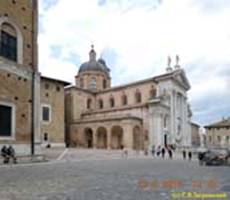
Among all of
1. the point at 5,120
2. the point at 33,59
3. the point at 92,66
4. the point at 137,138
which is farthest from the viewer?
the point at 92,66

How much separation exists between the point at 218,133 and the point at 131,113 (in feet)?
113

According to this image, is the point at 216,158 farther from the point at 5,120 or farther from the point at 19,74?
the point at 19,74

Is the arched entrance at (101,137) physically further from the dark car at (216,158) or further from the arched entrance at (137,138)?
the dark car at (216,158)

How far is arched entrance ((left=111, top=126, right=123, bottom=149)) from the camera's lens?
51.0 m

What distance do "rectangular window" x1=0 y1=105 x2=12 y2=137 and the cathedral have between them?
511 mm

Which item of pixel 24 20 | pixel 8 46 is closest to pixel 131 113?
pixel 24 20

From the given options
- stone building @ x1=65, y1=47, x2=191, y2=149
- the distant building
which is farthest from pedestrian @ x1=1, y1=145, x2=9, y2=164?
the distant building

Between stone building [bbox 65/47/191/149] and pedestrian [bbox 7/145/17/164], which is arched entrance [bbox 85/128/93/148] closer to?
stone building [bbox 65/47/191/149]

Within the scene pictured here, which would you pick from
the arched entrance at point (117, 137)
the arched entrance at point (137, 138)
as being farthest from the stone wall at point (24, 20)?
the arched entrance at point (137, 138)

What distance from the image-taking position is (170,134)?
182 ft

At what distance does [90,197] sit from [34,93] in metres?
16.5

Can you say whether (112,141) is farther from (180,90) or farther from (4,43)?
(4,43)

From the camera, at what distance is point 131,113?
5225 cm

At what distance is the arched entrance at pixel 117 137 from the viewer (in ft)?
167
